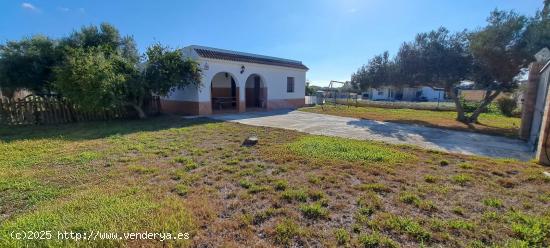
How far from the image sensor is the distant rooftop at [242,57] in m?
13.6

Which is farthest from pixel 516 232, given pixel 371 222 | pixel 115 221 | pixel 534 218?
pixel 115 221

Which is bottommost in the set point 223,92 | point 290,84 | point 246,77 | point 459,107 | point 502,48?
point 459,107

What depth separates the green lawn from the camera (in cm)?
250

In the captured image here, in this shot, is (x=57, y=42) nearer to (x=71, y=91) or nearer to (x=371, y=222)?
(x=71, y=91)

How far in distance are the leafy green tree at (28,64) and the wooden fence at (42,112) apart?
188 centimetres

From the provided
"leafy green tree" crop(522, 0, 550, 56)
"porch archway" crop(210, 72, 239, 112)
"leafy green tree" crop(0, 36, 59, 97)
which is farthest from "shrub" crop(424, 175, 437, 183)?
"leafy green tree" crop(0, 36, 59, 97)

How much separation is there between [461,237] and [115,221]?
3643 mm

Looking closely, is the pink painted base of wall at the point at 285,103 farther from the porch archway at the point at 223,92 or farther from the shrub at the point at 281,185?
the shrub at the point at 281,185

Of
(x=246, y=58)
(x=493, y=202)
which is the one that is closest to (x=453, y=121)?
(x=493, y=202)

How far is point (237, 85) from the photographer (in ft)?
49.7

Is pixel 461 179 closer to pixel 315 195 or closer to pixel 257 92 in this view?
pixel 315 195

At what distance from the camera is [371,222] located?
2.71m

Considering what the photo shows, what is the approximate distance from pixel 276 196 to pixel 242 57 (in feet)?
44.1

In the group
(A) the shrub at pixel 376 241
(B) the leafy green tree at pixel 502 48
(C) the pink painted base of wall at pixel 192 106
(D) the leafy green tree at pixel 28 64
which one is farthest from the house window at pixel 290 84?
(A) the shrub at pixel 376 241
